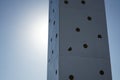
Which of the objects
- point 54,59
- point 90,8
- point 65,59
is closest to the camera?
point 65,59

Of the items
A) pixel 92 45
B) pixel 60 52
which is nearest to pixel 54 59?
pixel 60 52

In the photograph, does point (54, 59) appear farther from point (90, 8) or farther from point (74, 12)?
point (90, 8)

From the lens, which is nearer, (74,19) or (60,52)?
(60,52)

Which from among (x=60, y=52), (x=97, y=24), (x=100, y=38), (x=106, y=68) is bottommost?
(x=106, y=68)

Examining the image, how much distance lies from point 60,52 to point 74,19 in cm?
184

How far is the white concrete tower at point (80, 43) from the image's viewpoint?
961 centimetres

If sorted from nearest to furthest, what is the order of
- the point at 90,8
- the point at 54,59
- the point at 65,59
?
the point at 65,59 < the point at 54,59 < the point at 90,8

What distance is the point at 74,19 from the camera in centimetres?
1064

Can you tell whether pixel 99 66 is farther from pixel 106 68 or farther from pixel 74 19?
pixel 74 19

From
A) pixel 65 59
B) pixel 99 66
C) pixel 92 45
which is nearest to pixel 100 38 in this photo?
pixel 92 45

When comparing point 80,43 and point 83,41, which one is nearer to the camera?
point 80,43

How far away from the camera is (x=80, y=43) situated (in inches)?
400

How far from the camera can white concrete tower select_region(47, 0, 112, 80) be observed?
9.61 m

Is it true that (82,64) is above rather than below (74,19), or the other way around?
below
